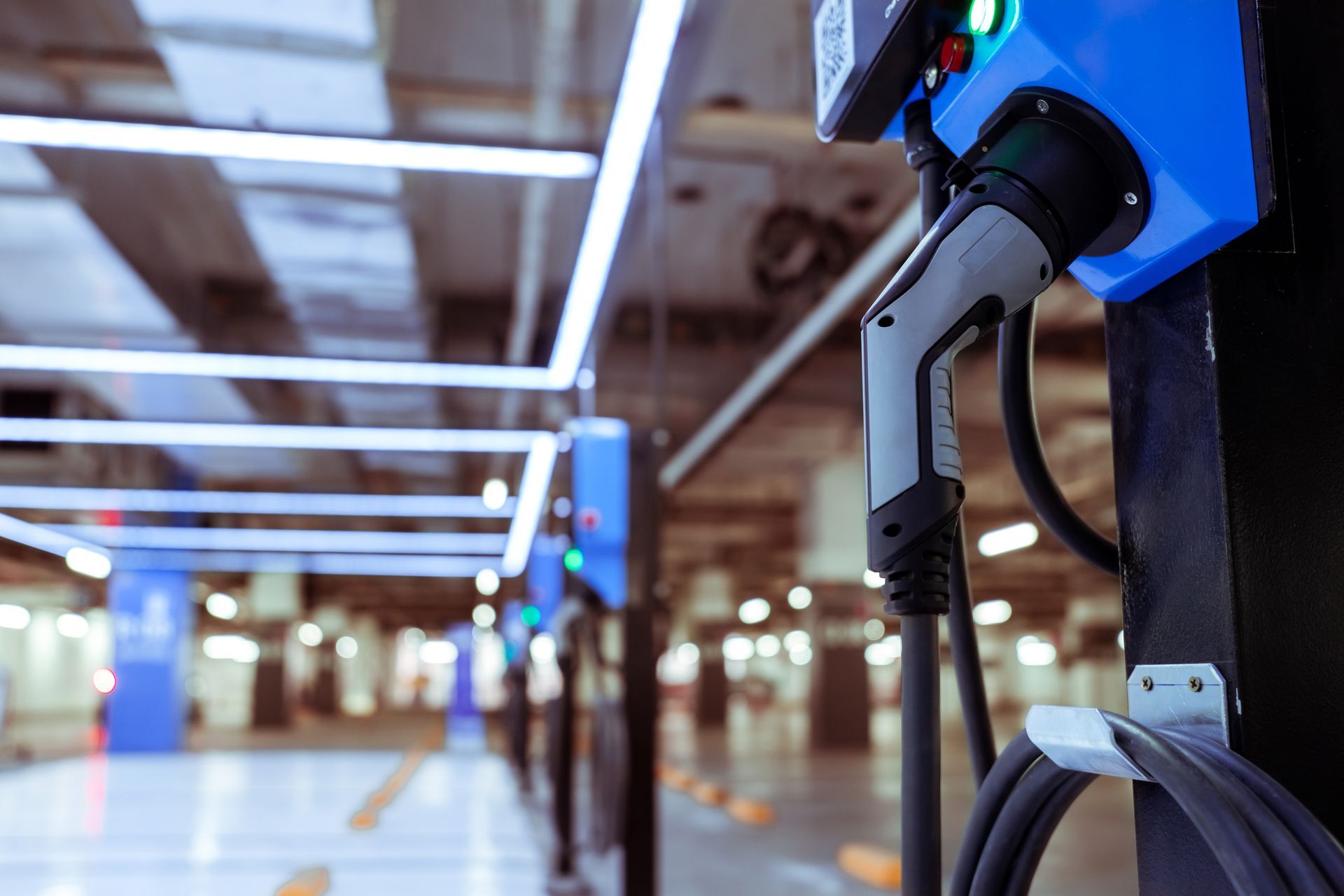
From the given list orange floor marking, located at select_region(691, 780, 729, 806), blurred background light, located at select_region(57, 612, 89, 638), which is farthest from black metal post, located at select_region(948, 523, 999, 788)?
blurred background light, located at select_region(57, 612, 89, 638)

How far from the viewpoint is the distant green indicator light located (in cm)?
68

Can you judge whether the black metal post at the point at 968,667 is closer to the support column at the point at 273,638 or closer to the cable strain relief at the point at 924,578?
the cable strain relief at the point at 924,578

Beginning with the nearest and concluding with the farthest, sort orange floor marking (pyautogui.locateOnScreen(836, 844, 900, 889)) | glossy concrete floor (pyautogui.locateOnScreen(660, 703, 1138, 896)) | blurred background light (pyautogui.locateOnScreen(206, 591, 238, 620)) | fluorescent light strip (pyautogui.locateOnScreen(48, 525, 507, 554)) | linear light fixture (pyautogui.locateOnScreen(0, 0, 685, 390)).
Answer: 1. linear light fixture (pyautogui.locateOnScreen(0, 0, 685, 390))
2. orange floor marking (pyautogui.locateOnScreen(836, 844, 900, 889))
3. glossy concrete floor (pyautogui.locateOnScreen(660, 703, 1138, 896))
4. fluorescent light strip (pyautogui.locateOnScreen(48, 525, 507, 554))
5. blurred background light (pyautogui.locateOnScreen(206, 591, 238, 620))

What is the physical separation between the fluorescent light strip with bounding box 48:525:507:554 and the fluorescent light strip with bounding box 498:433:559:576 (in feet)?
2.75

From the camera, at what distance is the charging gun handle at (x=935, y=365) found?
65cm

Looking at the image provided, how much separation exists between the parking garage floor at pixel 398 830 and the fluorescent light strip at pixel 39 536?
2394 mm

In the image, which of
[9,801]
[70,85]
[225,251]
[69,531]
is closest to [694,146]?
[70,85]

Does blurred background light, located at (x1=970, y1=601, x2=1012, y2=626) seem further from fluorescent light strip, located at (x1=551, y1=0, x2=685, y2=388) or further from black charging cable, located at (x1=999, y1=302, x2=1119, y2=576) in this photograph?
black charging cable, located at (x1=999, y1=302, x2=1119, y2=576)

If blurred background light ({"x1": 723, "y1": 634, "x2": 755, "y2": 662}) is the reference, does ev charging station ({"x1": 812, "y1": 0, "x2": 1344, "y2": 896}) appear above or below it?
above

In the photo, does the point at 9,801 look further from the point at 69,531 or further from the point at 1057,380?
the point at 1057,380

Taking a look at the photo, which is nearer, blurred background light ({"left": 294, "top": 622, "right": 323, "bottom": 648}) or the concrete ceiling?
the concrete ceiling

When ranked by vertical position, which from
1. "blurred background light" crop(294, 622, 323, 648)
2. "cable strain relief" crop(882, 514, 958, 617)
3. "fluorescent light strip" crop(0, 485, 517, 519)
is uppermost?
"fluorescent light strip" crop(0, 485, 517, 519)

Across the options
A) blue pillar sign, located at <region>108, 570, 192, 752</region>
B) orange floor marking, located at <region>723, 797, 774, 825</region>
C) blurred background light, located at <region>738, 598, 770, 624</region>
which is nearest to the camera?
orange floor marking, located at <region>723, 797, 774, 825</region>

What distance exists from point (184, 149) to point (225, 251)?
5379 millimetres
